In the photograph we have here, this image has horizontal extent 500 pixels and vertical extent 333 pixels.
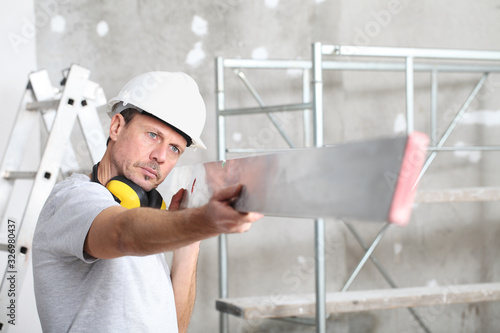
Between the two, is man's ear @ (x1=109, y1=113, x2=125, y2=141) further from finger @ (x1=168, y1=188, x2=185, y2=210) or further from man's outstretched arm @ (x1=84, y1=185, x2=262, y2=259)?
man's outstretched arm @ (x1=84, y1=185, x2=262, y2=259)

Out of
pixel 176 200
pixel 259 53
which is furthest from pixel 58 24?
pixel 176 200

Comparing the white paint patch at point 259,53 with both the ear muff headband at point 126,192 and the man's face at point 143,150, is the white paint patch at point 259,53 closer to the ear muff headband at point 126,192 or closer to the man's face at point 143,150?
the man's face at point 143,150

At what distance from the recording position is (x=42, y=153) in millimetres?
2443

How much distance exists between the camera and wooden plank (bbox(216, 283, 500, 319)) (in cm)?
244

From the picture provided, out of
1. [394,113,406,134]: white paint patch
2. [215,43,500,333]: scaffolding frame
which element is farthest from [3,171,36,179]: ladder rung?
[394,113,406,134]: white paint patch

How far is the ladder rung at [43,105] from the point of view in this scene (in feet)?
7.66

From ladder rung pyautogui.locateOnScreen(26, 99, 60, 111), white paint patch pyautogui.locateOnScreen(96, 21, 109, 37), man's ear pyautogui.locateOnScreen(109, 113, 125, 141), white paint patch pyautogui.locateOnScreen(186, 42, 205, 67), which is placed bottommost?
man's ear pyautogui.locateOnScreen(109, 113, 125, 141)

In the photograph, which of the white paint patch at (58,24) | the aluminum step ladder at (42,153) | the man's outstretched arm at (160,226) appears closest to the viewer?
the man's outstretched arm at (160,226)

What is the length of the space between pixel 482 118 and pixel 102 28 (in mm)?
2312

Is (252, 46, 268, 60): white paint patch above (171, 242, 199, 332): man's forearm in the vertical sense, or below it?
above

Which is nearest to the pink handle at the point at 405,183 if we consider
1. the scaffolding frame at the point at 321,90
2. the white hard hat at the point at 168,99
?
the white hard hat at the point at 168,99

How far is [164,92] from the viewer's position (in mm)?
1408

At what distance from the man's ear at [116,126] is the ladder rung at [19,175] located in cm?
95

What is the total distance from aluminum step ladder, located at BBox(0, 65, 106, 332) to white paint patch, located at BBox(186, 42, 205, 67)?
0.79 m
